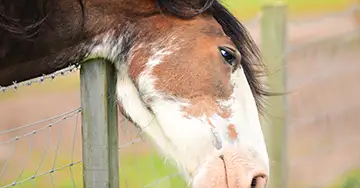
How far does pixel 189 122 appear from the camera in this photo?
222cm

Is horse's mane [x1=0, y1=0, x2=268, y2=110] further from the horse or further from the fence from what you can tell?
the fence

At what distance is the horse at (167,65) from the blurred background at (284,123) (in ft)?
1.79

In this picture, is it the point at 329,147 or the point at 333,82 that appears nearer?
the point at 329,147

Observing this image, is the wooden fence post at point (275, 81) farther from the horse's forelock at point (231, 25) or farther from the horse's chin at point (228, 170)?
the horse's chin at point (228, 170)

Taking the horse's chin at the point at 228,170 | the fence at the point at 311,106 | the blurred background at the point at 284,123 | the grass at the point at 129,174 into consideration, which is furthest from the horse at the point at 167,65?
the grass at the point at 129,174

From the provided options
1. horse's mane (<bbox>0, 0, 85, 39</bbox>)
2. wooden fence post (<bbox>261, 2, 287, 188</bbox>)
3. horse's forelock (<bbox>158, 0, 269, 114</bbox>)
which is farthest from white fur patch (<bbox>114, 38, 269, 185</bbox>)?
wooden fence post (<bbox>261, 2, 287, 188</bbox>)

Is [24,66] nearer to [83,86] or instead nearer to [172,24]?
[83,86]

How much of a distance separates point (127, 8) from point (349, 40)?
4547 millimetres

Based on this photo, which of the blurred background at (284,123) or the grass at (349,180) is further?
the grass at (349,180)

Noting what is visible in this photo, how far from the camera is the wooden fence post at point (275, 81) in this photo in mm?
3789

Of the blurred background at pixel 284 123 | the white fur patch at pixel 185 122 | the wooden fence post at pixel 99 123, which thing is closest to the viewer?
the white fur patch at pixel 185 122

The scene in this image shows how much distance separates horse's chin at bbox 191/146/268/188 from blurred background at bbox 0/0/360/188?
62 centimetres

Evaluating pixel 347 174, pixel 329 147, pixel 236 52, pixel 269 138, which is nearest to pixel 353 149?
pixel 329 147

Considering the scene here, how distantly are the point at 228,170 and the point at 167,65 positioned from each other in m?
0.33
